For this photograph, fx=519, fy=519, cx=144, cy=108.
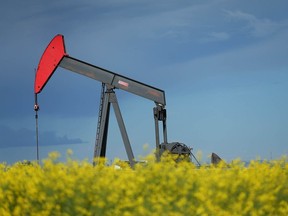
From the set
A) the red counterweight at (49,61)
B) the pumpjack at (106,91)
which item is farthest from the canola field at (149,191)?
the red counterweight at (49,61)

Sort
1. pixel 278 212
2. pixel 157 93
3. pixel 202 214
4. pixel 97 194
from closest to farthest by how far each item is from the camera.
A: pixel 202 214, pixel 97 194, pixel 278 212, pixel 157 93

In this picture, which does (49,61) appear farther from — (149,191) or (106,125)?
(149,191)

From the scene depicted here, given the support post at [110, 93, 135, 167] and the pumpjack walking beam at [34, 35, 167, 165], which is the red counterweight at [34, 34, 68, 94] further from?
the support post at [110, 93, 135, 167]

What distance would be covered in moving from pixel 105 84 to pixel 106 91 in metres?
0.25

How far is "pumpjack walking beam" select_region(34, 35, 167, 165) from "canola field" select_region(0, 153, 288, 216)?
11831mm

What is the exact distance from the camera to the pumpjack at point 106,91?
58.8ft

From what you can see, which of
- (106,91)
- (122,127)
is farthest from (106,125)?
(106,91)

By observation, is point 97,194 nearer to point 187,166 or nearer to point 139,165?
point 139,165

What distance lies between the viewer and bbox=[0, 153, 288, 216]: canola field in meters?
4.89

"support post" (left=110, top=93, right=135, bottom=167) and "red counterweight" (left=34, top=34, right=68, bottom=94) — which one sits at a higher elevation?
"red counterweight" (left=34, top=34, right=68, bottom=94)

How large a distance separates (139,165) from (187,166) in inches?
21.2

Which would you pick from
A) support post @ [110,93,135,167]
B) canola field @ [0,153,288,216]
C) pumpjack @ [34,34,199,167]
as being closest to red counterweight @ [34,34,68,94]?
pumpjack @ [34,34,199,167]

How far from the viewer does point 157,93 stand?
17953mm

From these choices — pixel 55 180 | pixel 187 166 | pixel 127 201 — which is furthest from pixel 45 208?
pixel 187 166
